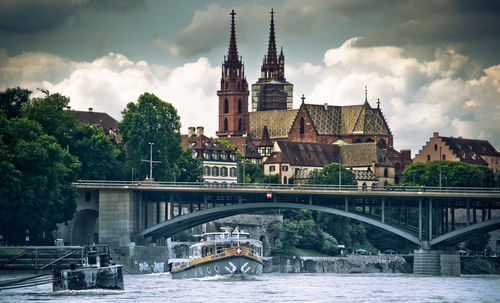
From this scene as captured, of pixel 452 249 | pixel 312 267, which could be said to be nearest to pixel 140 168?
pixel 312 267

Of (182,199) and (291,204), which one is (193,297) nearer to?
(291,204)

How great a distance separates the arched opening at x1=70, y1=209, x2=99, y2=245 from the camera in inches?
5906

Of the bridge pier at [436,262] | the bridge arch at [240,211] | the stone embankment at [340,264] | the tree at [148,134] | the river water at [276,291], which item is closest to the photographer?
the river water at [276,291]

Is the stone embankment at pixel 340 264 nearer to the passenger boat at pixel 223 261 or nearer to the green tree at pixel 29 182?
the green tree at pixel 29 182

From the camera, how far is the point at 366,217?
5463 inches

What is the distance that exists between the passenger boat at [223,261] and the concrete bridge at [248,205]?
49.3ft

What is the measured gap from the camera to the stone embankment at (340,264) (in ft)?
557

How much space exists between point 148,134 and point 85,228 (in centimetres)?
1618

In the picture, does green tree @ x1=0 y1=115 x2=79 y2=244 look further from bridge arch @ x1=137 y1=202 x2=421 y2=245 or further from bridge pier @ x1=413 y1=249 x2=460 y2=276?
bridge pier @ x1=413 y1=249 x2=460 y2=276

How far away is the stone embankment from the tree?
18142 mm

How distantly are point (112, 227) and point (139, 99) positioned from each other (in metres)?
26.1

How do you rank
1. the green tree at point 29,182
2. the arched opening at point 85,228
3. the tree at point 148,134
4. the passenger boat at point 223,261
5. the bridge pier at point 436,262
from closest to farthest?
1. the passenger boat at point 223,261
2. the green tree at point 29,182
3. the bridge pier at point 436,262
4. the arched opening at point 85,228
5. the tree at point 148,134

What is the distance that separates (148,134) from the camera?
535 ft

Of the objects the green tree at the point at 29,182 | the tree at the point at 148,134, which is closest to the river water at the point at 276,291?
the green tree at the point at 29,182
